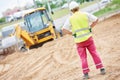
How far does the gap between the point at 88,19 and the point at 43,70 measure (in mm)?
5256

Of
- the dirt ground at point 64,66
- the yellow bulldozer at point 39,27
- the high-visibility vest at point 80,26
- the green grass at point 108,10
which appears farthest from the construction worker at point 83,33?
the green grass at point 108,10

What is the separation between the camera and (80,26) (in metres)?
10.1

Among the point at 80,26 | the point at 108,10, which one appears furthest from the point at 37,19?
the point at 80,26

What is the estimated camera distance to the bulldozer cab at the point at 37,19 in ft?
85.8

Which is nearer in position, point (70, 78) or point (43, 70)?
point (70, 78)

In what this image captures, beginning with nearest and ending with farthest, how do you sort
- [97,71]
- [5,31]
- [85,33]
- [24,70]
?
[85,33]
[97,71]
[24,70]
[5,31]

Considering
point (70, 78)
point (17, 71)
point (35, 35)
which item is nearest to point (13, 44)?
point (35, 35)

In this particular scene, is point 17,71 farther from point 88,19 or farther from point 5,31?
point 5,31

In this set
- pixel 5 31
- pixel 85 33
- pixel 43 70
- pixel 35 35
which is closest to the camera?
pixel 85 33

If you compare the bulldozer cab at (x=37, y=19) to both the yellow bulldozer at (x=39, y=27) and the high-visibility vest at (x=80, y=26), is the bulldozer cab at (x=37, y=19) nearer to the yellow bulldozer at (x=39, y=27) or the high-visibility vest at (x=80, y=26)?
the yellow bulldozer at (x=39, y=27)

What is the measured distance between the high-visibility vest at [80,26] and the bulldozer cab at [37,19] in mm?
16050

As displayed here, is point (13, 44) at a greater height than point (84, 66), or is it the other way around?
point (84, 66)

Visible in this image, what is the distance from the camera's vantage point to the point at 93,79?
10.1 m

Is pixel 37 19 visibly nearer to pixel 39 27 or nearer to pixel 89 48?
pixel 39 27
